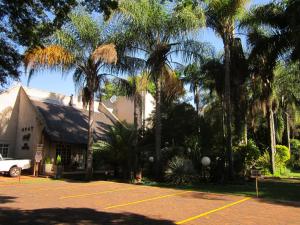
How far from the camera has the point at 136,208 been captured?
1264 cm

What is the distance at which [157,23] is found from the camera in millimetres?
22375

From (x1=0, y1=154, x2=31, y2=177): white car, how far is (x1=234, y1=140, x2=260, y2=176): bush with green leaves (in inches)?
531

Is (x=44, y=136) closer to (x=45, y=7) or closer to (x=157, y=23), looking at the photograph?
(x=157, y=23)

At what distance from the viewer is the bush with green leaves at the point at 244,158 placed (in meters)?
24.2

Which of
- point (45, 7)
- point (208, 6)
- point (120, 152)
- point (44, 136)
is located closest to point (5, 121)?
point (44, 136)

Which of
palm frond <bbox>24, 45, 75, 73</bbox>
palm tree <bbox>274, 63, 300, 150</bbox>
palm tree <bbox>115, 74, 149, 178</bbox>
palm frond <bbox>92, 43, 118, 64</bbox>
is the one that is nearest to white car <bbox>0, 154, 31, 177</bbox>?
palm frond <bbox>24, 45, 75, 73</bbox>

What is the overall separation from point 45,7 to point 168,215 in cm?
680

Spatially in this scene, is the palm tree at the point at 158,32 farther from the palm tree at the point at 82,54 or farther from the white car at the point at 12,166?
the white car at the point at 12,166

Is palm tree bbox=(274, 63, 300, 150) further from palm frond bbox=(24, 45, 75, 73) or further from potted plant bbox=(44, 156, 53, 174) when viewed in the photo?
potted plant bbox=(44, 156, 53, 174)

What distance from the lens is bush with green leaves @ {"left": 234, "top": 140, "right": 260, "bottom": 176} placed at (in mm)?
24203

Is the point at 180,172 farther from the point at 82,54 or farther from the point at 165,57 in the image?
the point at 82,54

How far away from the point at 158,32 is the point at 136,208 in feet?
42.2

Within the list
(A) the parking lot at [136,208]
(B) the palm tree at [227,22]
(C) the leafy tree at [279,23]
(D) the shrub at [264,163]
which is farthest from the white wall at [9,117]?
(D) the shrub at [264,163]

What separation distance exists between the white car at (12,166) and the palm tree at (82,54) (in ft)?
15.4
